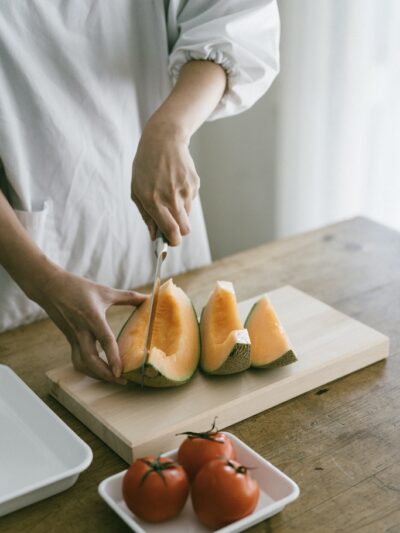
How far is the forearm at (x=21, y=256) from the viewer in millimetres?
1371

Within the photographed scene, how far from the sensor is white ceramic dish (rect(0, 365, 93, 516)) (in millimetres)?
1102

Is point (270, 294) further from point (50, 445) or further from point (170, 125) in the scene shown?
point (50, 445)

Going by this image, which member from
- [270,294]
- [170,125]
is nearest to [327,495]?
[270,294]

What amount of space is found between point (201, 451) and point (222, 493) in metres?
0.08

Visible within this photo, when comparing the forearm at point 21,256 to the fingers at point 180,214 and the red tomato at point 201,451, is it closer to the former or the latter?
the fingers at point 180,214

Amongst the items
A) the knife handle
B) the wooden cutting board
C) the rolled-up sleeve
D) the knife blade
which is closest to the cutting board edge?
the wooden cutting board

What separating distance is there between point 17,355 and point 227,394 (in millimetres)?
456

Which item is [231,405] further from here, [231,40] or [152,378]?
[231,40]

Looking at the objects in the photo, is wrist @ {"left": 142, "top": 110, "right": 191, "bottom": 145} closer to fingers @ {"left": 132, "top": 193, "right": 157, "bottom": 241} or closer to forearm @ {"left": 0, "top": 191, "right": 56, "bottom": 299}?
fingers @ {"left": 132, "top": 193, "right": 157, "bottom": 241}

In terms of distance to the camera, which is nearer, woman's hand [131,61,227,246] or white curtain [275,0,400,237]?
woman's hand [131,61,227,246]

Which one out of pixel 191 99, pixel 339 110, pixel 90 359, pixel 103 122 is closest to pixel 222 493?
pixel 90 359

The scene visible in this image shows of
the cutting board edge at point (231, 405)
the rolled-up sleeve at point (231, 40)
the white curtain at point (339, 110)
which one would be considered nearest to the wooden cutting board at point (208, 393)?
the cutting board edge at point (231, 405)

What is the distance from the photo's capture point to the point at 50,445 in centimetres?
121

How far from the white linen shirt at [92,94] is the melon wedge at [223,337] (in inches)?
16.7
